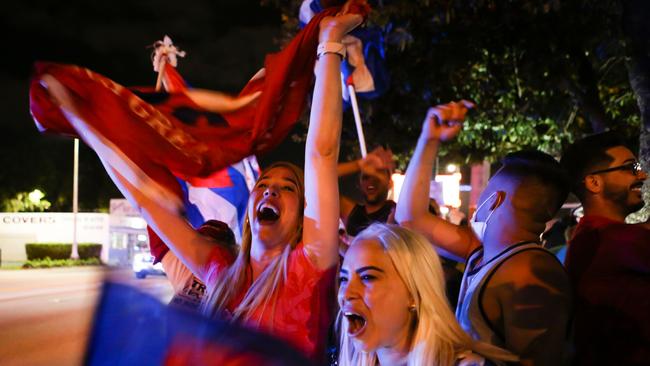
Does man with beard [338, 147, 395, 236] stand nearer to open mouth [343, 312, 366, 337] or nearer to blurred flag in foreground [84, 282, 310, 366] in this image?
open mouth [343, 312, 366, 337]

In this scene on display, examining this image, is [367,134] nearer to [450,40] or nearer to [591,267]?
[450,40]

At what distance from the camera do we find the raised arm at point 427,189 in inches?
105

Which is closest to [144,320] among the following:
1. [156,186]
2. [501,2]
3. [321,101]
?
[321,101]

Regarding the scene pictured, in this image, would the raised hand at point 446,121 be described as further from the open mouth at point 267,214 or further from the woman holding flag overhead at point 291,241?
the open mouth at point 267,214

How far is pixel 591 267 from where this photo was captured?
268cm

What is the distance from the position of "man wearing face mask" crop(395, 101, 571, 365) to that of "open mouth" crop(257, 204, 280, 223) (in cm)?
75

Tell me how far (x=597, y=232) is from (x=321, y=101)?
1.40 meters

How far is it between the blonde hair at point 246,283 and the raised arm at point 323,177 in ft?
0.52

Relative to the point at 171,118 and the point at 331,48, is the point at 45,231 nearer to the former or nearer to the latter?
the point at 171,118

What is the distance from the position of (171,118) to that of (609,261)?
2.50 metres

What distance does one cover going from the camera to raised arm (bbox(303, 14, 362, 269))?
7.93ft

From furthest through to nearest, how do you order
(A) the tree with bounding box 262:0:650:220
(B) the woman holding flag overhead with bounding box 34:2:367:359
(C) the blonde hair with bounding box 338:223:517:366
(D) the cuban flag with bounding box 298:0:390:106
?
(A) the tree with bounding box 262:0:650:220
(D) the cuban flag with bounding box 298:0:390:106
(B) the woman holding flag overhead with bounding box 34:2:367:359
(C) the blonde hair with bounding box 338:223:517:366

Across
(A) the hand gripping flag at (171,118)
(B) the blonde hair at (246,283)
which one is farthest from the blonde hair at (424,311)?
(A) the hand gripping flag at (171,118)

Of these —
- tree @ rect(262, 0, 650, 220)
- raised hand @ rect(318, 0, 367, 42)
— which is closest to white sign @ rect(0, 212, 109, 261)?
tree @ rect(262, 0, 650, 220)
